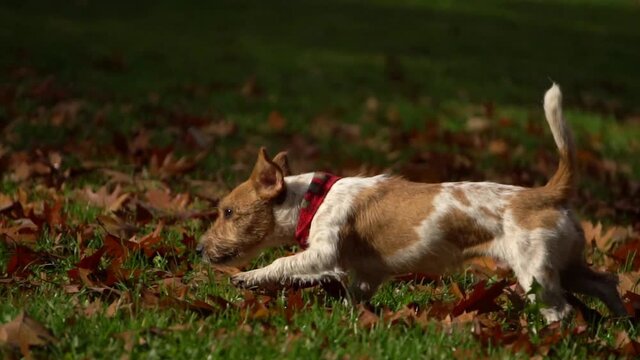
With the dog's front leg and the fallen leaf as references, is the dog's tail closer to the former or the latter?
the fallen leaf

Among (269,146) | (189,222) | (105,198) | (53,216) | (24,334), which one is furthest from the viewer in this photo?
(269,146)

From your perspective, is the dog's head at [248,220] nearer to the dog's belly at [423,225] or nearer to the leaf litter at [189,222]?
the leaf litter at [189,222]

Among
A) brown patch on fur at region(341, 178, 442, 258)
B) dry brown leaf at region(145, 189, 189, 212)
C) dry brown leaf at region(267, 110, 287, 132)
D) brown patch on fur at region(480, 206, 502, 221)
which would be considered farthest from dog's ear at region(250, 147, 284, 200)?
dry brown leaf at region(267, 110, 287, 132)

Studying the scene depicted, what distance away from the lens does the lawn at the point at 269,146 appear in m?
3.91

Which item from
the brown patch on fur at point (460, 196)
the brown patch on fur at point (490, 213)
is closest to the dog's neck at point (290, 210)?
the brown patch on fur at point (460, 196)

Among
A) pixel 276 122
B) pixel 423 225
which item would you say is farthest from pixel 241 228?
pixel 276 122

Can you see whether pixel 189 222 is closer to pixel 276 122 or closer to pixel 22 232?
pixel 22 232

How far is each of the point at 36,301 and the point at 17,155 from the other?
3.27 meters

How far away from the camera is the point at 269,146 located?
8.88 metres

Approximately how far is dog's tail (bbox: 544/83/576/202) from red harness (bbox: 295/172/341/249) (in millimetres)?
1028

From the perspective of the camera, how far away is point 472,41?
16.7m

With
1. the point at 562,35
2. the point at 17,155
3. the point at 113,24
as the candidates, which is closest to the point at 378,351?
the point at 17,155

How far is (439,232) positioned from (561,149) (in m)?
0.68

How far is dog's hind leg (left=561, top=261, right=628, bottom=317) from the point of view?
455 cm
